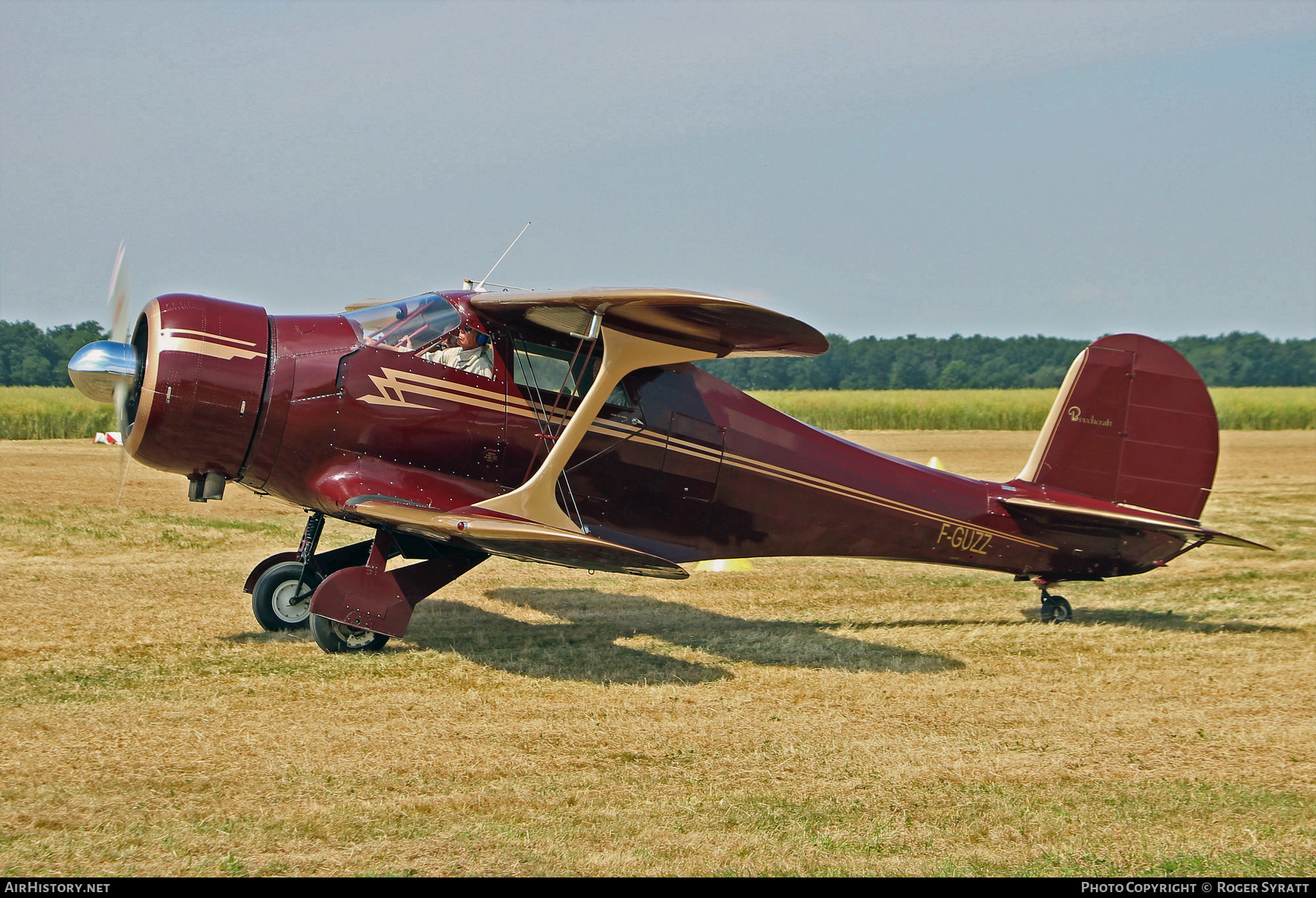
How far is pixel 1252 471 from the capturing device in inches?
966

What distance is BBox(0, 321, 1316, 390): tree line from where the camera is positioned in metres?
66.2

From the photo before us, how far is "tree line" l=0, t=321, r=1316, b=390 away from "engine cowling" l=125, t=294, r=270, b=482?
48.8 m

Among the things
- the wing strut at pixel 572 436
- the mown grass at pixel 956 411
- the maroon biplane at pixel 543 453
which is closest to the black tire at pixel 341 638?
the maroon biplane at pixel 543 453

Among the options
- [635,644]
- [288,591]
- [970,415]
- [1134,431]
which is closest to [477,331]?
[288,591]

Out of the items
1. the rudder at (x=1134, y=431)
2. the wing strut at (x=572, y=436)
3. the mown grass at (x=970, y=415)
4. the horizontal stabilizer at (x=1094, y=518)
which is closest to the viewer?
the wing strut at (x=572, y=436)

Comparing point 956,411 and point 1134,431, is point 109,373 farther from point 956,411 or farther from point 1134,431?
point 956,411

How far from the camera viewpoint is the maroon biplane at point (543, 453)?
7.04 metres

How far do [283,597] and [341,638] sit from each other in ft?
3.39

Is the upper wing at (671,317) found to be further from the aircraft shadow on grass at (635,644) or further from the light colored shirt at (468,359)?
the aircraft shadow on grass at (635,644)

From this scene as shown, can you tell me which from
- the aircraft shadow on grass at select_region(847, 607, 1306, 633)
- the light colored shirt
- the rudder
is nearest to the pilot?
the light colored shirt

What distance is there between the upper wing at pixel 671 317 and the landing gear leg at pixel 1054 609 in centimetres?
372

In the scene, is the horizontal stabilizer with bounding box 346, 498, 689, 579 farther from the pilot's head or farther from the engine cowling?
the pilot's head
